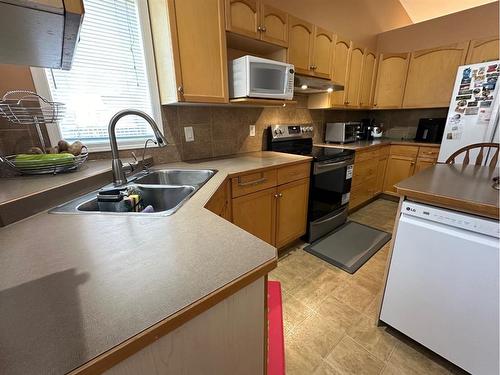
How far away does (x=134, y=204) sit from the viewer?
1003 mm

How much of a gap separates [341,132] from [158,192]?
100 inches

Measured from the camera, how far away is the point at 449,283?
1014 mm

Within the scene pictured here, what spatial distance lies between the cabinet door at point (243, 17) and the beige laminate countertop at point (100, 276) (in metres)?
1.53

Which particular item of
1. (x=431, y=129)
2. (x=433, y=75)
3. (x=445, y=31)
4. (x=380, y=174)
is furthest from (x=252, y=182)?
(x=445, y=31)

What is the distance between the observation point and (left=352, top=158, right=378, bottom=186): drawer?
2.70 meters

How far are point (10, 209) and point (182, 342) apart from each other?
79 cm

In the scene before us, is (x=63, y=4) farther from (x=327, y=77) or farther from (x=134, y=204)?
(x=327, y=77)

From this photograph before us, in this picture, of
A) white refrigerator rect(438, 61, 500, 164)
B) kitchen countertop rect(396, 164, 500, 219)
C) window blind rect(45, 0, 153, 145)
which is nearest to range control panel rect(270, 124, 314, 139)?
window blind rect(45, 0, 153, 145)

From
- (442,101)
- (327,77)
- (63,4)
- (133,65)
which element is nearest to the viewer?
(63,4)

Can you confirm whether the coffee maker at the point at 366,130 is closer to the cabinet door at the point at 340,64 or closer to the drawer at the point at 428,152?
the drawer at the point at 428,152

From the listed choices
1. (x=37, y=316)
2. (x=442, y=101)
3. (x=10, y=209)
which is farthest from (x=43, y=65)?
(x=442, y=101)

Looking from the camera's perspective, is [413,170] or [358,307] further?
[413,170]

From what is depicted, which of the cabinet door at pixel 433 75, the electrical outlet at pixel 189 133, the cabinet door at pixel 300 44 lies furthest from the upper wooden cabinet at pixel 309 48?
the cabinet door at pixel 433 75

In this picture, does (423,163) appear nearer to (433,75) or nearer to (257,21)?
(433,75)
